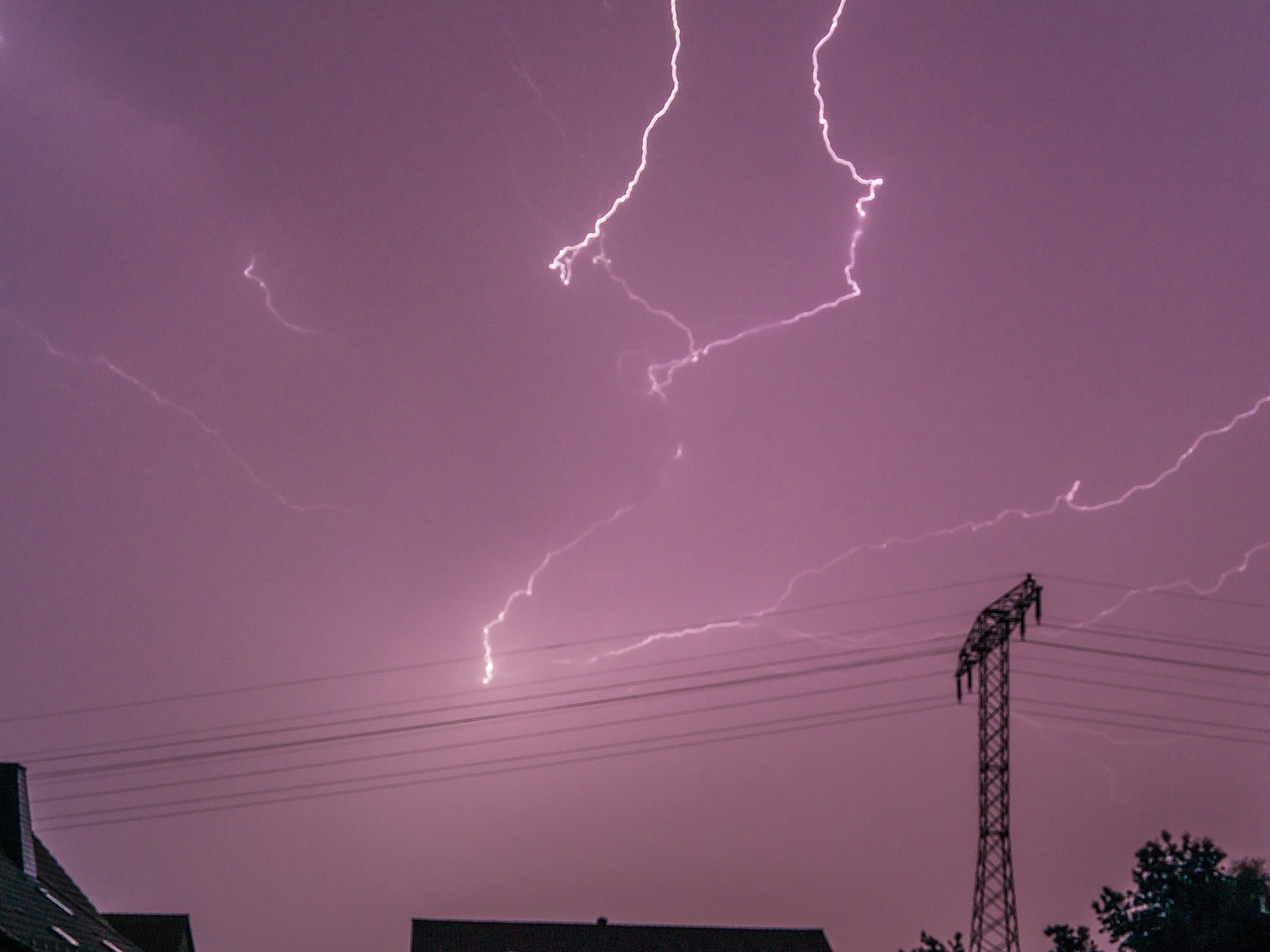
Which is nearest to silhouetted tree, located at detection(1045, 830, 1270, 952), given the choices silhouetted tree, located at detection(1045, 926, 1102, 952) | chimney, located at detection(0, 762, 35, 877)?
silhouetted tree, located at detection(1045, 926, 1102, 952)

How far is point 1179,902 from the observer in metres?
21.0

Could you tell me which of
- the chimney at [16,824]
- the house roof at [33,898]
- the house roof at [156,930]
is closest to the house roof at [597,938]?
the house roof at [156,930]

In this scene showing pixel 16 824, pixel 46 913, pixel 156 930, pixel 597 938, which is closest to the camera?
pixel 46 913

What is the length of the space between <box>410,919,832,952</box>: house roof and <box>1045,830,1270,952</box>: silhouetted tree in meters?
11.4

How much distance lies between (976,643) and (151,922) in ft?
65.4

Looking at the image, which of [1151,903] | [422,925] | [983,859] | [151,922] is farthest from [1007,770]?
[151,922]

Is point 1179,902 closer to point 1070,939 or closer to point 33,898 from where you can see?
point 1070,939

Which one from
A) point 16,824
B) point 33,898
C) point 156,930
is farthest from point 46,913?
point 156,930

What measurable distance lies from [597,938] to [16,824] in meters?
15.8

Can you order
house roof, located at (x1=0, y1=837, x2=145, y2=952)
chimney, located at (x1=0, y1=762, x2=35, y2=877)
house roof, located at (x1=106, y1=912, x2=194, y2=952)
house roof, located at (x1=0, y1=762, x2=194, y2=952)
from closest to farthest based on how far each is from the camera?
house roof, located at (x1=0, y1=837, x2=145, y2=952), house roof, located at (x1=0, y1=762, x2=194, y2=952), chimney, located at (x1=0, y1=762, x2=35, y2=877), house roof, located at (x1=106, y1=912, x2=194, y2=952)

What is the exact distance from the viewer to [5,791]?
64.6 feet

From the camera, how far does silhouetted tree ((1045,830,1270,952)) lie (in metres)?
19.9

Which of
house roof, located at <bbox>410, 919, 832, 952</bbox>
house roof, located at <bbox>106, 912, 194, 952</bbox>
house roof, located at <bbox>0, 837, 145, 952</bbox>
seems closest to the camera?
house roof, located at <bbox>0, 837, 145, 952</bbox>

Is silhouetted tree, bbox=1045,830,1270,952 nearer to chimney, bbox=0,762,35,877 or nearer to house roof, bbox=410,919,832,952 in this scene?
house roof, bbox=410,919,832,952
